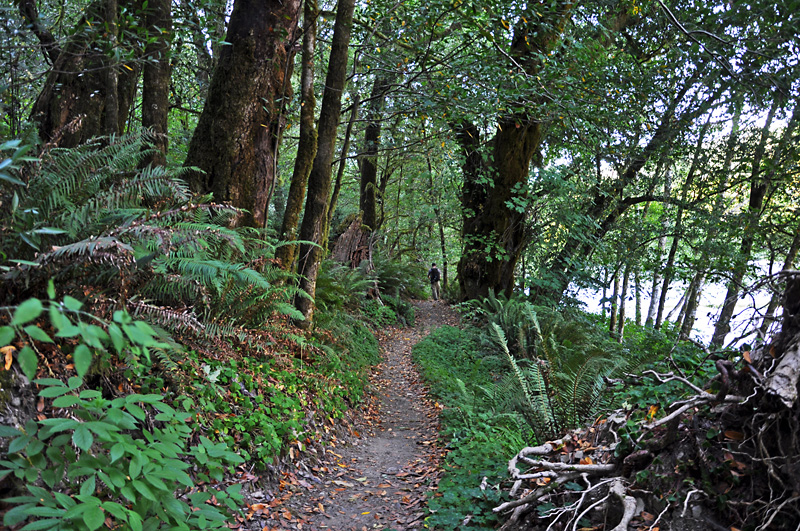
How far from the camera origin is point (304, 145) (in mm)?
6621

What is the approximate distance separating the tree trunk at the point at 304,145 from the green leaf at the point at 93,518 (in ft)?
15.6

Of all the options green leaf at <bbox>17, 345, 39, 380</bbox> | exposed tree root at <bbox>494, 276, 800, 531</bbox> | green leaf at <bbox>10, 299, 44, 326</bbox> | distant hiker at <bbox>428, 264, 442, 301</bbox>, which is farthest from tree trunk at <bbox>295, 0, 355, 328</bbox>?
distant hiker at <bbox>428, 264, 442, 301</bbox>

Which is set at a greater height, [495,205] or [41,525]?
[495,205]

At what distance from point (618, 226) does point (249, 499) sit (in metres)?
11.3

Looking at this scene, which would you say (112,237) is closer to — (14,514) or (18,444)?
(18,444)

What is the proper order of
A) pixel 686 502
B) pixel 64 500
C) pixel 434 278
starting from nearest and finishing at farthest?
pixel 64 500, pixel 686 502, pixel 434 278

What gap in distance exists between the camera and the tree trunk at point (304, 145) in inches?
257

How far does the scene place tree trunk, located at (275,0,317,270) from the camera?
21.4 feet

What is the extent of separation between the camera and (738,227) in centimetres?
974

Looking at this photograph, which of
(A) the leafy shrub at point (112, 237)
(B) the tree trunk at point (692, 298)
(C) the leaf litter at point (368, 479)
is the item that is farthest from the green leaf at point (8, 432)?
(B) the tree trunk at point (692, 298)

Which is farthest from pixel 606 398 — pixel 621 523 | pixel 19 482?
pixel 19 482

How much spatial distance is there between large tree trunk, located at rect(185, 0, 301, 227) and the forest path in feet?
9.63

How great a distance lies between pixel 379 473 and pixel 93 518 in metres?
3.35

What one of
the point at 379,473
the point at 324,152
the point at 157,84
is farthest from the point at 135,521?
the point at 324,152
